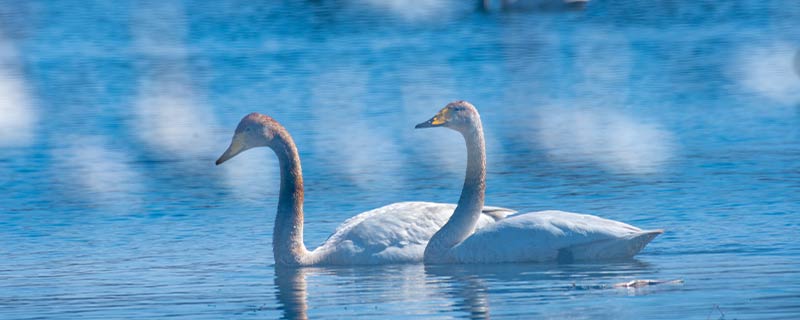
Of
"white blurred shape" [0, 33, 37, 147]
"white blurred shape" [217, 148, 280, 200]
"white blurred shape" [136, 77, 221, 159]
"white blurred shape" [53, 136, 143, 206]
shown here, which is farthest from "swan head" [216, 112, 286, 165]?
"white blurred shape" [0, 33, 37, 147]

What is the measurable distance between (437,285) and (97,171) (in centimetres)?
894

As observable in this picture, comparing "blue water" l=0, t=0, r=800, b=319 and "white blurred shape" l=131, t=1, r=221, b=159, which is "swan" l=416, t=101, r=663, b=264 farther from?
"white blurred shape" l=131, t=1, r=221, b=159

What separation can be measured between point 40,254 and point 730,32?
2613 cm

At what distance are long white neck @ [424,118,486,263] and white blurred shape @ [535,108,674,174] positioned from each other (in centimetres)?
471

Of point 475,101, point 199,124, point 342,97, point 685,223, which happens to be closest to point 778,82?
point 475,101

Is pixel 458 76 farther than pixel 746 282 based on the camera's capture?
Yes

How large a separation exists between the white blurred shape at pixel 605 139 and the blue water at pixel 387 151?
0.28 ft

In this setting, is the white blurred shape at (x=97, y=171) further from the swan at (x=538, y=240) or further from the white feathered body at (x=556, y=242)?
the white feathered body at (x=556, y=242)

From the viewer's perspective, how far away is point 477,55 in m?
33.2

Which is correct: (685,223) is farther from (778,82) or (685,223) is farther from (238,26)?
(238,26)

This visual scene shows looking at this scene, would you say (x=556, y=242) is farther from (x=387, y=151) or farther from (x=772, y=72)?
(x=772, y=72)

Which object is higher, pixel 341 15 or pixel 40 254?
pixel 40 254

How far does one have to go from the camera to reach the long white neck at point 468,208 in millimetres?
11438

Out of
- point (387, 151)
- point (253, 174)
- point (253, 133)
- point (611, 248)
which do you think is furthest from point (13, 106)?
point (611, 248)
